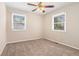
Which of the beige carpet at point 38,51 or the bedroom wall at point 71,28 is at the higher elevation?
the bedroom wall at point 71,28

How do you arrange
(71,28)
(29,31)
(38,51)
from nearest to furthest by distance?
(38,51)
(71,28)
(29,31)

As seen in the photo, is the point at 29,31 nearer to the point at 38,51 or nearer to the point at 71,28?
the point at 38,51

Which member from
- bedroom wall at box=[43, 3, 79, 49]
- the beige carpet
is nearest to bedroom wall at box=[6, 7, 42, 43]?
the beige carpet

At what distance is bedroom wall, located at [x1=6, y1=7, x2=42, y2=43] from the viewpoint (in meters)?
2.91

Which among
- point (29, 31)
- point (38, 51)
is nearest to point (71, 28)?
point (38, 51)

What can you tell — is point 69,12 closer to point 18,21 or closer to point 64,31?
point 64,31

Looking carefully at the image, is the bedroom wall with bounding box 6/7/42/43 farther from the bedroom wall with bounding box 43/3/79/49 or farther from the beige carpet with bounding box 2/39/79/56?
the bedroom wall with bounding box 43/3/79/49

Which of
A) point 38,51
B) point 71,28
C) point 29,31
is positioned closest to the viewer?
point 38,51

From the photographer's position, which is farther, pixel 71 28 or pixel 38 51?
pixel 71 28

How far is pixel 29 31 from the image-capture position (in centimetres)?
374

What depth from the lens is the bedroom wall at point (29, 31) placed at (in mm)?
2912

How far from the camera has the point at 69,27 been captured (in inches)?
111

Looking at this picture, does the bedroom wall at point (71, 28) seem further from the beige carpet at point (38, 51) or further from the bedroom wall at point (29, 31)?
the bedroom wall at point (29, 31)

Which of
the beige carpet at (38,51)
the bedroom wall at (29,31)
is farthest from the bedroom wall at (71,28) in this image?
the bedroom wall at (29,31)
